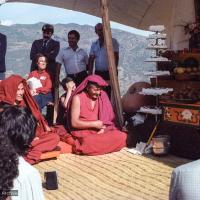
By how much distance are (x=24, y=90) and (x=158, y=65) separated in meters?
2.54

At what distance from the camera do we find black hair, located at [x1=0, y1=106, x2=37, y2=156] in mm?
2676

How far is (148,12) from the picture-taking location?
10.7 metres

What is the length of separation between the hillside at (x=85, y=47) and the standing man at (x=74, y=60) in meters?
11.6

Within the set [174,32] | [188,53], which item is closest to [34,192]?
[188,53]

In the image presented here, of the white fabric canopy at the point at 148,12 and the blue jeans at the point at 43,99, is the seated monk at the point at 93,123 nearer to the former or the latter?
the blue jeans at the point at 43,99

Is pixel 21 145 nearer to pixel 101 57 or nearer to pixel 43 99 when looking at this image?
pixel 43 99

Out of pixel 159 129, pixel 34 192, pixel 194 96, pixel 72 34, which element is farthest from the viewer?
pixel 72 34

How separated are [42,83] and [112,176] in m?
3.38

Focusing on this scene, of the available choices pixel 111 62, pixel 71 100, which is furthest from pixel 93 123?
pixel 111 62

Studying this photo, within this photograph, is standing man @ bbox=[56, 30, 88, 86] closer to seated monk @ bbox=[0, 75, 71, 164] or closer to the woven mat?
seated monk @ bbox=[0, 75, 71, 164]

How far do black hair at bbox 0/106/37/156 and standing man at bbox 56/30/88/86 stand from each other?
6.24 m

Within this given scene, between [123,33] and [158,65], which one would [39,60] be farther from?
[123,33]

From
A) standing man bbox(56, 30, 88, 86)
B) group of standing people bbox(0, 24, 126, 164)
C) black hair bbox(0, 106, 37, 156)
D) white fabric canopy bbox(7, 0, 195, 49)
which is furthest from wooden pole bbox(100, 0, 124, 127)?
black hair bbox(0, 106, 37, 156)

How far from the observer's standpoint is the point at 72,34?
347 inches
